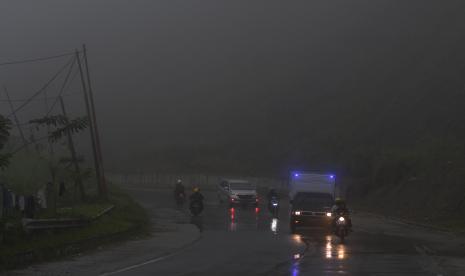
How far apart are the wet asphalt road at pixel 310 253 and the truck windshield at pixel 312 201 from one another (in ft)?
3.48

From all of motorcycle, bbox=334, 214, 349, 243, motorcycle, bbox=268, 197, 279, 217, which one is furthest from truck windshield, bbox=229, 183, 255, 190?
motorcycle, bbox=334, 214, 349, 243

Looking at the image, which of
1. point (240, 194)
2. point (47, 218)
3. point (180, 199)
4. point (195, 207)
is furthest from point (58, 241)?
point (180, 199)

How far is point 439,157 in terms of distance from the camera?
47.8 m

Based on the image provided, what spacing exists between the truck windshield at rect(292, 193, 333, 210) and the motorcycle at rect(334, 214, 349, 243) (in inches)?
147

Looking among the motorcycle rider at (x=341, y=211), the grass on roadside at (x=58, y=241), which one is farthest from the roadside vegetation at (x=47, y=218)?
the motorcycle rider at (x=341, y=211)

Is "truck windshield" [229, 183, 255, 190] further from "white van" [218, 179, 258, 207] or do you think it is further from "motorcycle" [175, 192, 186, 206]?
"motorcycle" [175, 192, 186, 206]

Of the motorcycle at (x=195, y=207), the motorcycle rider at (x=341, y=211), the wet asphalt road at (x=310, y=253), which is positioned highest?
the motorcycle rider at (x=341, y=211)

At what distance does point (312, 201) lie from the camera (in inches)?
1206

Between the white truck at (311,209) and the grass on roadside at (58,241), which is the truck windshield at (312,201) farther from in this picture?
the grass on roadside at (58,241)

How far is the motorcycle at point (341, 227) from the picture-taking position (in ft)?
83.6

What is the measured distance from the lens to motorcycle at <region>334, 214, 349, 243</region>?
83.6 feet

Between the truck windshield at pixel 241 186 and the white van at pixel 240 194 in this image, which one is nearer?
the white van at pixel 240 194

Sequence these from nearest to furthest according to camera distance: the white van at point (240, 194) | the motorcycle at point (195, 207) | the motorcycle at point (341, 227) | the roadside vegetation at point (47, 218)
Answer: the roadside vegetation at point (47, 218) < the motorcycle at point (341, 227) < the motorcycle at point (195, 207) < the white van at point (240, 194)

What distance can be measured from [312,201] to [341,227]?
5012 millimetres
